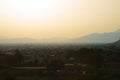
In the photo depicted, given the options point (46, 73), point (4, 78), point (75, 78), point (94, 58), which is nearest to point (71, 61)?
point (94, 58)

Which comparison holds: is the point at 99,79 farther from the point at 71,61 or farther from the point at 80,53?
the point at 80,53

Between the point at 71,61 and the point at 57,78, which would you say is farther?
the point at 71,61

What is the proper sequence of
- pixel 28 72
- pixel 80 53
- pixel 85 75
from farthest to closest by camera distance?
pixel 80 53
pixel 28 72
pixel 85 75

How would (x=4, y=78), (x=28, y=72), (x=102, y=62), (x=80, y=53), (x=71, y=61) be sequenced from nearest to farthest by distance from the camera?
1. (x=4, y=78)
2. (x=28, y=72)
3. (x=102, y=62)
4. (x=71, y=61)
5. (x=80, y=53)

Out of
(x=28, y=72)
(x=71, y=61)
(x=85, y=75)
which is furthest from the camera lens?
(x=71, y=61)

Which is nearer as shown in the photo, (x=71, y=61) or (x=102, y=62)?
(x=102, y=62)

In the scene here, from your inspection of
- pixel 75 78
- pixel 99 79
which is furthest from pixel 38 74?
pixel 99 79

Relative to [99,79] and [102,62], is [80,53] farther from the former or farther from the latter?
[99,79]

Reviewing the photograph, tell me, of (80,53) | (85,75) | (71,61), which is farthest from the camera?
(80,53)
